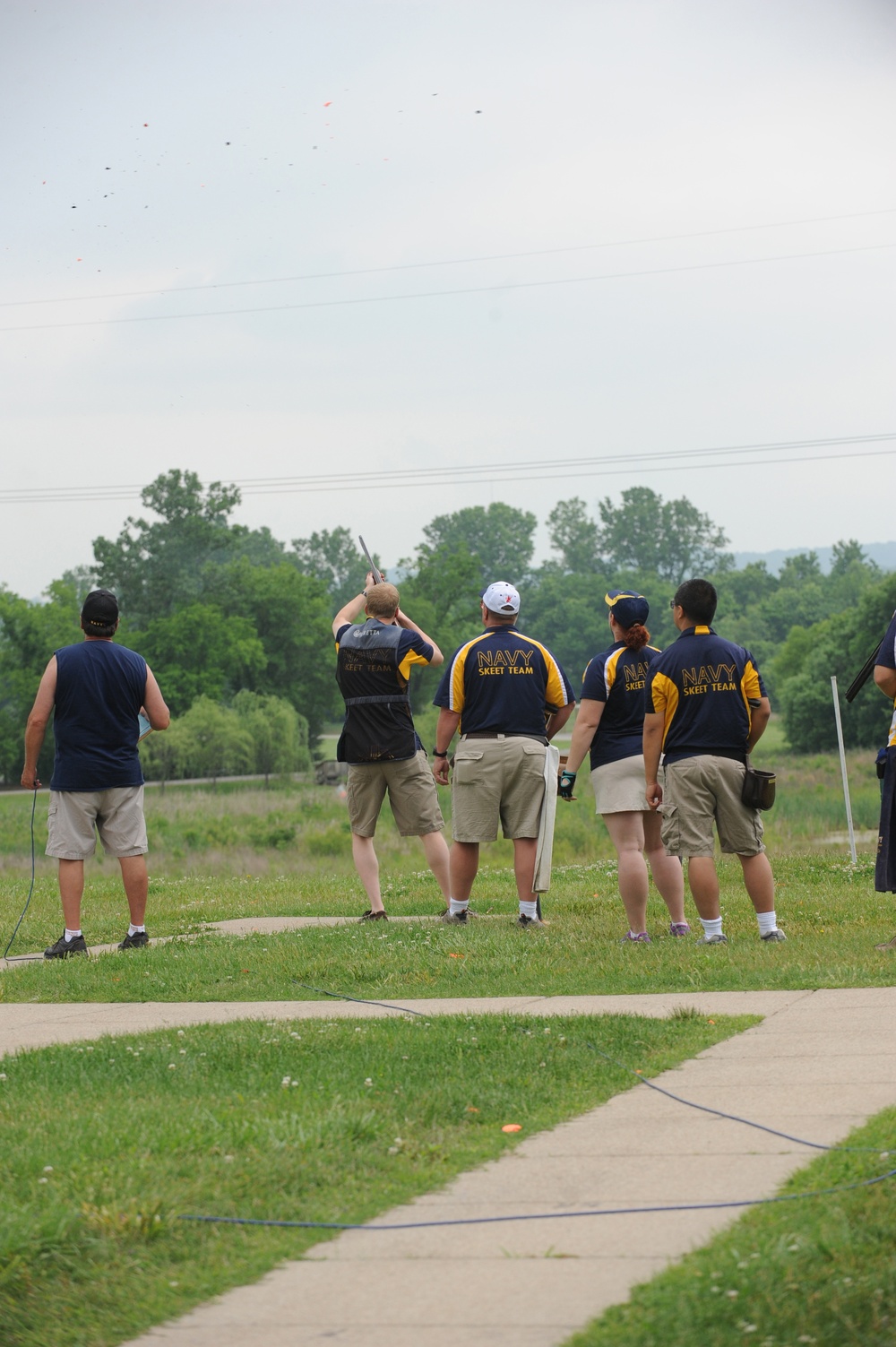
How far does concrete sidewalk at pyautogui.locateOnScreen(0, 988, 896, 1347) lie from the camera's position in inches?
112

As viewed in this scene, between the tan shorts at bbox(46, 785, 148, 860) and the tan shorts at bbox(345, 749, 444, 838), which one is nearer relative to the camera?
the tan shorts at bbox(46, 785, 148, 860)

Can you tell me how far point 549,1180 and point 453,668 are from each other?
5.17 meters

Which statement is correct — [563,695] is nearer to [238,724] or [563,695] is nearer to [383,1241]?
[383,1241]

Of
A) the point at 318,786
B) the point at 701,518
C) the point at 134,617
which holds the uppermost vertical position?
the point at 701,518

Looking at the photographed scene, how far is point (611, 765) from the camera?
8.23m

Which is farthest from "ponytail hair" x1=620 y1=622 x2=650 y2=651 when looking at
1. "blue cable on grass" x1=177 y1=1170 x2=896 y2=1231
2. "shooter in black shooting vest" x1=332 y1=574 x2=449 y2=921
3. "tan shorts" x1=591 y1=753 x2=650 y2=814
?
"blue cable on grass" x1=177 y1=1170 x2=896 y2=1231

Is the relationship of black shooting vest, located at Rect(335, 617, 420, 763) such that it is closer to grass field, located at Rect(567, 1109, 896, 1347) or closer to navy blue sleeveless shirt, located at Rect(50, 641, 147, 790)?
navy blue sleeveless shirt, located at Rect(50, 641, 147, 790)

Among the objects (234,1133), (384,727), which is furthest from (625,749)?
(234,1133)

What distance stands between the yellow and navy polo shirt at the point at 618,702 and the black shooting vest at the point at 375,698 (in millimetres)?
1240

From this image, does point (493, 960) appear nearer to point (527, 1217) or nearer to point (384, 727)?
point (384, 727)

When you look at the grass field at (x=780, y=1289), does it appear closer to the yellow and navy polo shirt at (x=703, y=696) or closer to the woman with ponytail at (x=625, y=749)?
the yellow and navy polo shirt at (x=703, y=696)

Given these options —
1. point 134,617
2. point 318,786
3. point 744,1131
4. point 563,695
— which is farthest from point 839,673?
point 744,1131

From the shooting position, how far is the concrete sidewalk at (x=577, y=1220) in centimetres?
284

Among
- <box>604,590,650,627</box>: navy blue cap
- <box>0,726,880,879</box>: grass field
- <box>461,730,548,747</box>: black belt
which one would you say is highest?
<box>604,590,650,627</box>: navy blue cap
